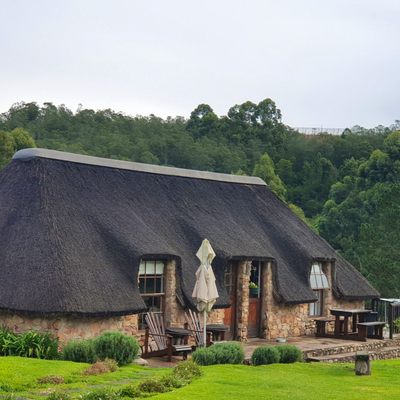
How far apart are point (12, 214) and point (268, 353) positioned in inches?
279

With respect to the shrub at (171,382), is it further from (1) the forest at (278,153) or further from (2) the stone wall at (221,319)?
(1) the forest at (278,153)

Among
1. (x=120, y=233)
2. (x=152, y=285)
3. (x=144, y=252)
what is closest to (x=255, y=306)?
(x=152, y=285)

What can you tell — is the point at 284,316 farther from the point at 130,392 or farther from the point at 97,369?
the point at 130,392

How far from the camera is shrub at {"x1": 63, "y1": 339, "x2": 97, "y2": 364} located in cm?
1317

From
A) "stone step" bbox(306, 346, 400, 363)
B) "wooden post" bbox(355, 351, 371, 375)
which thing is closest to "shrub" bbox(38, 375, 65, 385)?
"wooden post" bbox(355, 351, 371, 375)

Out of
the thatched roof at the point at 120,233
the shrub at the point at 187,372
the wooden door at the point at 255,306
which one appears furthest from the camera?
the wooden door at the point at 255,306

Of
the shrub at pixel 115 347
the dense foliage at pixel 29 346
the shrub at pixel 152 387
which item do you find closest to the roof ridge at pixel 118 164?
the dense foliage at pixel 29 346

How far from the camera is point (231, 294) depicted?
63.4ft

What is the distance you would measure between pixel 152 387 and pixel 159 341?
5484mm

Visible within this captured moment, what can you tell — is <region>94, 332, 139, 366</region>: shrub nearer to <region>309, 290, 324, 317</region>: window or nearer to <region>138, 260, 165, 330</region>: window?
<region>138, 260, 165, 330</region>: window

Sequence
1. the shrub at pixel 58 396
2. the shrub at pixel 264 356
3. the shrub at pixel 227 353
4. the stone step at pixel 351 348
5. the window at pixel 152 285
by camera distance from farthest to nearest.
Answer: the stone step at pixel 351 348 < the window at pixel 152 285 < the shrub at pixel 264 356 < the shrub at pixel 227 353 < the shrub at pixel 58 396

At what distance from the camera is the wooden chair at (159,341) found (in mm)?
15180

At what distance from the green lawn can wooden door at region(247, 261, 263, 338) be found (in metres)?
5.61

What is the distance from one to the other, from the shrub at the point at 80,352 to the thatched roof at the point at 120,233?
2.56 ft
